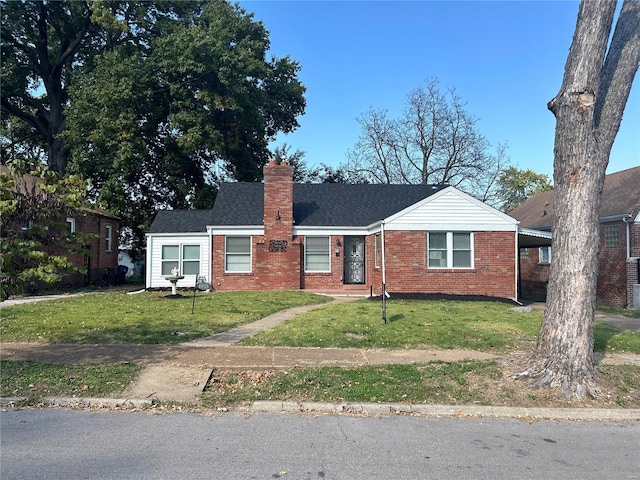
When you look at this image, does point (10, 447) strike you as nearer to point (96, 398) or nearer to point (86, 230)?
point (96, 398)

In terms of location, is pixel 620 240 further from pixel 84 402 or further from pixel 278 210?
pixel 84 402

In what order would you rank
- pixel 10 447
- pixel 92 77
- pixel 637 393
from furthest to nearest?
1. pixel 92 77
2. pixel 637 393
3. pixel 10 447

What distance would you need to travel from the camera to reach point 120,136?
24.6 metres

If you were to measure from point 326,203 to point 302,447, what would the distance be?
17967 millimetres

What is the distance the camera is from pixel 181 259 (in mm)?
21203

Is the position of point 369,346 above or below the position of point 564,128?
below

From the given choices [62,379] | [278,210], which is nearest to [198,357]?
[62,379]

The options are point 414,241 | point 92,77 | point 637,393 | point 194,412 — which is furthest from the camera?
point 92,77

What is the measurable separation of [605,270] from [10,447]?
→ 22022 mm

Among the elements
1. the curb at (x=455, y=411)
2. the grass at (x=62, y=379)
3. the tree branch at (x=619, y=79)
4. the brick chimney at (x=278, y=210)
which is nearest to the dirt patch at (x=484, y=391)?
the curb at (x=455, y=411)

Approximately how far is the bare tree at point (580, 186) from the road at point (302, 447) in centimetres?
113

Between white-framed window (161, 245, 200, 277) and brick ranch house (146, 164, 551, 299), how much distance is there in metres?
0.04

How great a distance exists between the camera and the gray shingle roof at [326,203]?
68.6ft

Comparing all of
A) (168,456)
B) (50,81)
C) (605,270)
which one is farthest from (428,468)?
(50,81)
